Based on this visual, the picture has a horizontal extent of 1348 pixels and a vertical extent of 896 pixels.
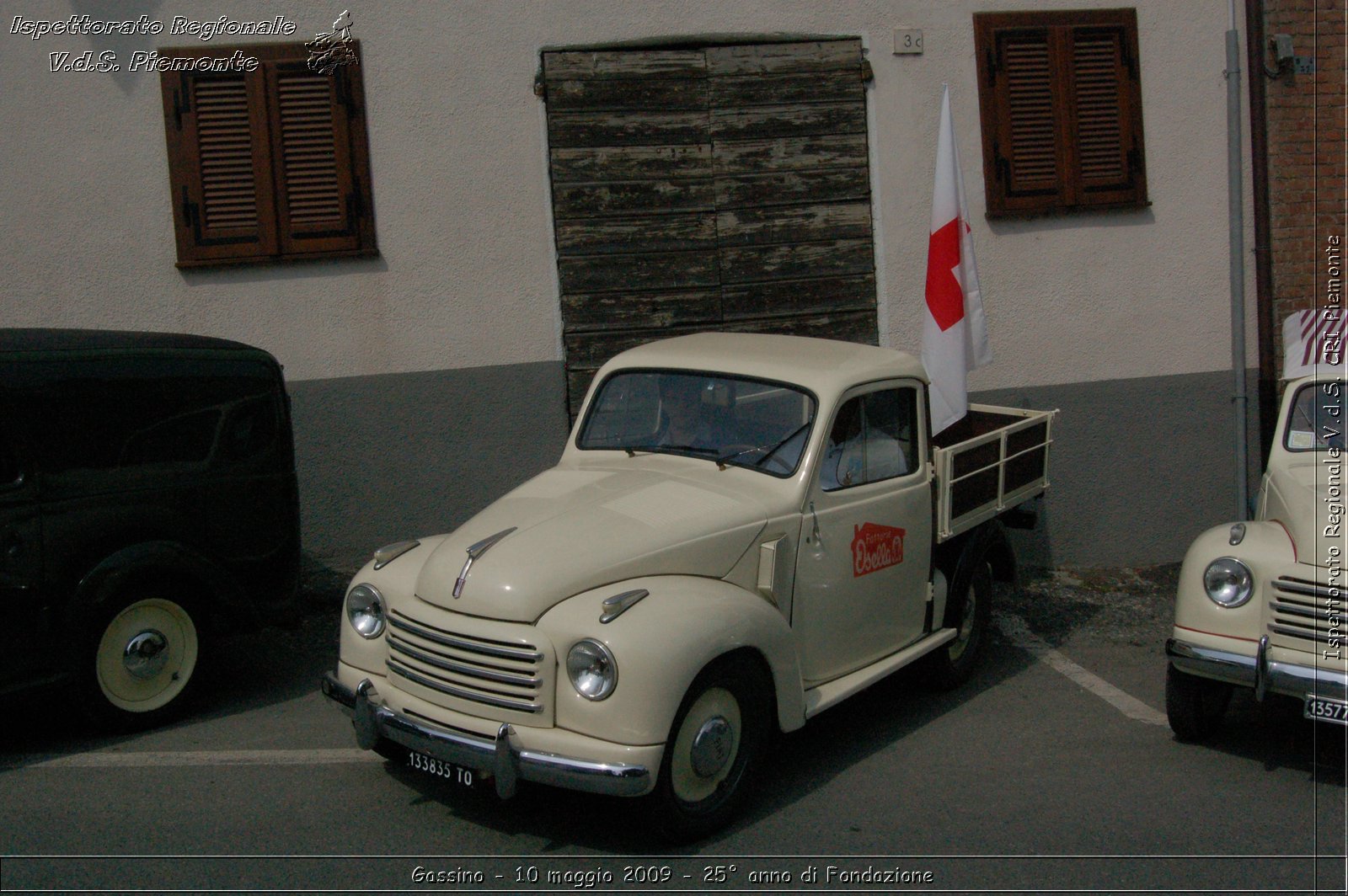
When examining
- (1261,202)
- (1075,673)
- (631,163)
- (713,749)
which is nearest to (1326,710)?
(1075,673)

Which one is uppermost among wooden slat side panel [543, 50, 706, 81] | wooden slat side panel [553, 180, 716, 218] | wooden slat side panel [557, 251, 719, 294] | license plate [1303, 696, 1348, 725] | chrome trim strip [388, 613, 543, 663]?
wooden slat side panel [543, 50, 706, 81]

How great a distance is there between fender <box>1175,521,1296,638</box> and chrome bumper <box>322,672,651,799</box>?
2.55 m

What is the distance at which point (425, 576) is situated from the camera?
15.4 ft

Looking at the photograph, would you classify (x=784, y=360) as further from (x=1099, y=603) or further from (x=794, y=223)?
(x=1099, y=603)

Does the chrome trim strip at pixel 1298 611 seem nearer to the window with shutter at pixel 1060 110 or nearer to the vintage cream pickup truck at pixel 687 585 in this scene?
the vintage cream pickup truck at pixel 687 585

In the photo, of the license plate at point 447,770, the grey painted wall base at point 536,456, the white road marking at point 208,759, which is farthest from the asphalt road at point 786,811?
the grey painted wall base at point 536,456

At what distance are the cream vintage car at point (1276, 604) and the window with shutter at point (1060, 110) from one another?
11.5 feet

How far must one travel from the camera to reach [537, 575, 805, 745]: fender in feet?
13.7

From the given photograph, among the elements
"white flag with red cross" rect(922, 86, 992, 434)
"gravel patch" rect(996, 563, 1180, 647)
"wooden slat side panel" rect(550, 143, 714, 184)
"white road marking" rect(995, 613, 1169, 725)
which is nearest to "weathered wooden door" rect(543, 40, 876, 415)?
"wooden slat side panel" rect(550, 143, 714, 184)

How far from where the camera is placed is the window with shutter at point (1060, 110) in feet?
28.9

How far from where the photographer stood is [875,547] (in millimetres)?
5516

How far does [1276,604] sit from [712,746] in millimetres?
2407

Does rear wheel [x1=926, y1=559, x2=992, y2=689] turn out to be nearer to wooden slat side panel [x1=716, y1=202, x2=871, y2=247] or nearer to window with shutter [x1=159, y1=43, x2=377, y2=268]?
wooden slat side panel [x1=716, y1=202, x2=871, y2=247]

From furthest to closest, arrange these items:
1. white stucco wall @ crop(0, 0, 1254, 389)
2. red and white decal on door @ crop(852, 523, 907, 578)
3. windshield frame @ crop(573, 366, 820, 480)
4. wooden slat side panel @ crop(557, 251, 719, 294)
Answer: wooden slat side panel @ crop(557, 251, 719, 294) → white stucco wall @ crop(0, 0, 1254, 389) → red and white decal on door @ crop(852, 523, 907, 578) → windshield frame @ crop(573, 366, 820, 480)
